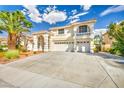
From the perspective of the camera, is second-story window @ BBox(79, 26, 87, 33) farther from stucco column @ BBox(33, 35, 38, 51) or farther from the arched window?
stucco column @ BBox(33, 35, 38, 51)

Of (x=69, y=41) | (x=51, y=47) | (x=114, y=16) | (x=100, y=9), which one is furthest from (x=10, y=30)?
(x=114, y=16)

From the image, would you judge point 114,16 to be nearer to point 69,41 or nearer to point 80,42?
point 80,42

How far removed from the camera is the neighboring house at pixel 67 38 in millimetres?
15625

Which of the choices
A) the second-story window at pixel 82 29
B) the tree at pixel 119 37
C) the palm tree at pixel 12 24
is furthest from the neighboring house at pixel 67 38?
the palm tree at pixel 12 24

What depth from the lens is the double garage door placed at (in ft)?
50.9

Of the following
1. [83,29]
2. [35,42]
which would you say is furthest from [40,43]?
[83,29]

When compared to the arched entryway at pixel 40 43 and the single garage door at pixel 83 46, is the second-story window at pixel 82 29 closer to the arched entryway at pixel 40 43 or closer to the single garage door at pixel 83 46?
the single garage door at pixel 83 46

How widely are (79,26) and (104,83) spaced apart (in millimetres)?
12887

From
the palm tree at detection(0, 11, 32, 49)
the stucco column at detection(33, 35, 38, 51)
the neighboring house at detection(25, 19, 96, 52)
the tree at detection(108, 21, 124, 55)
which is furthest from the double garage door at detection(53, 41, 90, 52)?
the palm tree at detection(0, 11, 32, 49)

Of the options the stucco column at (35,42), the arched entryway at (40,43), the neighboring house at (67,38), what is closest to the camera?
the neighboring house at (67,38)

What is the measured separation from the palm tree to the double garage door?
5301 mm

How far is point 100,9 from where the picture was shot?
31.9 feet

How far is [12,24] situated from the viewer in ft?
42.9
